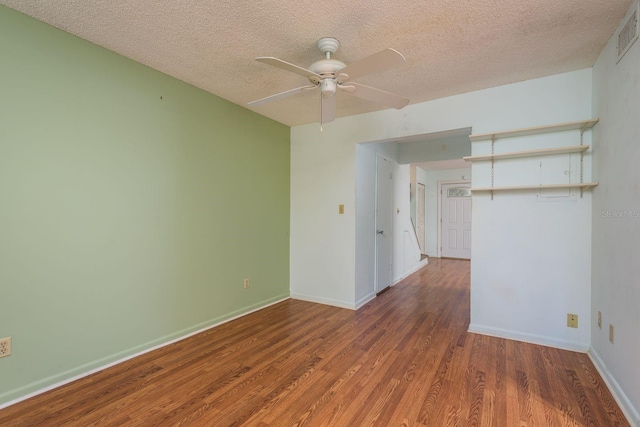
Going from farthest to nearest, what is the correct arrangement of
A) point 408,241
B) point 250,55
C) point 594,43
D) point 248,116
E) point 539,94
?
point 408,241
point 248,116
point 539,94
point 250,55
point 594,43

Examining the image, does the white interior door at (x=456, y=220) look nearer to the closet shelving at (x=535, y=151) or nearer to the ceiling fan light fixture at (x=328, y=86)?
the closet shelving at (x=535, y=151)

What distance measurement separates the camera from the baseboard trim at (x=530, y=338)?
2.51 meters

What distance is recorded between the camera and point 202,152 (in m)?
2.95

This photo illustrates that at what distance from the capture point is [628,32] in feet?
5.85

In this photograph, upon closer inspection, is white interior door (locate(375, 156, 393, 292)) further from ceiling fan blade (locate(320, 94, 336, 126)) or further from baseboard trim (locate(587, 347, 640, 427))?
baseboard trim (locate(587, 347, 640, 427))

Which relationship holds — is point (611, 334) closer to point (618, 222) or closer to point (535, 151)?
point (618, 222)

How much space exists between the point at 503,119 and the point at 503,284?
1.55 meters

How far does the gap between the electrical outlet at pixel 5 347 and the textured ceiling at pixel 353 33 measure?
1997 millimetres

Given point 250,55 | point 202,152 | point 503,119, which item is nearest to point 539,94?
point 503,119

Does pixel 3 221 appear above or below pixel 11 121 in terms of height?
below

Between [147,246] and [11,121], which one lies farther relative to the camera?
[147,246]

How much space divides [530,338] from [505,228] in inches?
39.6

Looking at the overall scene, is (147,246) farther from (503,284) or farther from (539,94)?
(539,94)

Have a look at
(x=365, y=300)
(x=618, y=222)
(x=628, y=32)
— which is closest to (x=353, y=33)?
(x=628, y=32)
